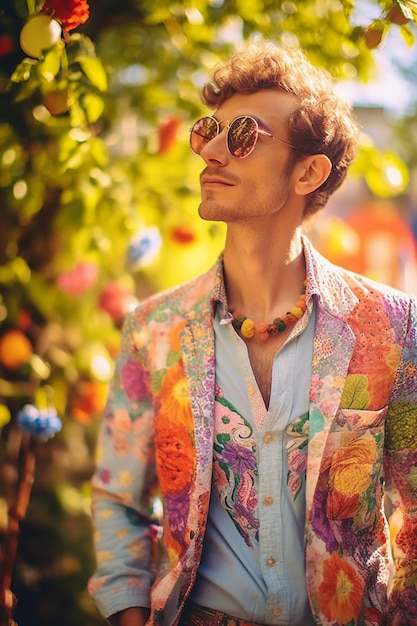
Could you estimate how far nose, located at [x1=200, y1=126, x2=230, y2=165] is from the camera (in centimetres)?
175

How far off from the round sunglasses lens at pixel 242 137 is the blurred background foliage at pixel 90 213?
0.55 meters

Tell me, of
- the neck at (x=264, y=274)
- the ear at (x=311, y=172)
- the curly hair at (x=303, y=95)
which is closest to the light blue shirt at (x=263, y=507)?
the neck at (x=264, y=274)

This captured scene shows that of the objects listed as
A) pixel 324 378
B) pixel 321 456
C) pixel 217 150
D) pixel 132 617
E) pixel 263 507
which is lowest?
pixel 132 617

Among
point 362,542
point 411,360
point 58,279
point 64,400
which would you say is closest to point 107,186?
point 58,279

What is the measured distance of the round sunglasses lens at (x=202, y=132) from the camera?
1.80 meters

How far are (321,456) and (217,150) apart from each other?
2.50ft

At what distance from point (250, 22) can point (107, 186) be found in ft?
2.37

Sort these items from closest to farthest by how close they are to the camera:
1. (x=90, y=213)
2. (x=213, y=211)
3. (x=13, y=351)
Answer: (x=213, y=211), (x=90, y=213), (x=13, y=351)

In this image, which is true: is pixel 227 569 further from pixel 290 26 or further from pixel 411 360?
pixel 290 26

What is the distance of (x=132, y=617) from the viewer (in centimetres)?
179

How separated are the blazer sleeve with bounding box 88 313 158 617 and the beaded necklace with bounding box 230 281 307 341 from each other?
11.3 inches

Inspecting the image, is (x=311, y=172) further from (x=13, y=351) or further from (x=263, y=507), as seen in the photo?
(x=13, y=351)

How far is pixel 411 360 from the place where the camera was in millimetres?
1722

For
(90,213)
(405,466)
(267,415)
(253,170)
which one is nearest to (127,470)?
(267,415)
